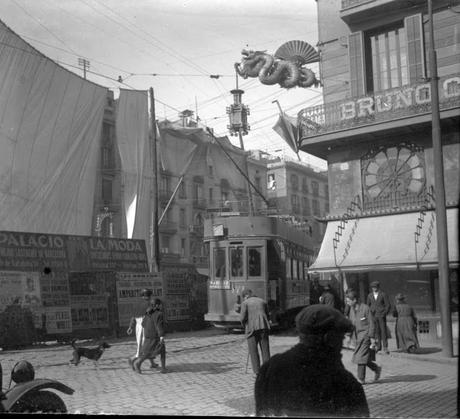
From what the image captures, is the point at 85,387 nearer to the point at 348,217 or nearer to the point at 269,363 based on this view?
the point at 348,217

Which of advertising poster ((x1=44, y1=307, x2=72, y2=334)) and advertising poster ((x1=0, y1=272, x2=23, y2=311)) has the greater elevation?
advertising poster ((x1=0, y1=272, x2=23, y2=311))

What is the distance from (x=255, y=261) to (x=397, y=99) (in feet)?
24.8

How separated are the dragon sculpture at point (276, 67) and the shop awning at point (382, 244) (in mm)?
1524

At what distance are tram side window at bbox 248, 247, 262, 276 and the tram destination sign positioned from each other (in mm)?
3486

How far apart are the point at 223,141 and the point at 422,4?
2.79 metres

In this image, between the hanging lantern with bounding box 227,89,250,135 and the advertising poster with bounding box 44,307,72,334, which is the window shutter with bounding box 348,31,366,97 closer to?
the hanging lantern with bounding box 227,89,250,135

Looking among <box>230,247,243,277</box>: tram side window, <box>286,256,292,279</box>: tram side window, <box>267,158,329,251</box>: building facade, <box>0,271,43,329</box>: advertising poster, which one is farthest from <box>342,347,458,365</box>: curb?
<box>0,271,43,329</box>: advertising poster

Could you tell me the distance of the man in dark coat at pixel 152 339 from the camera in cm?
823

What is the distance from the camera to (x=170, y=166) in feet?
30.2

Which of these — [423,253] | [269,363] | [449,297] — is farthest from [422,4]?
Answer: [269,363]

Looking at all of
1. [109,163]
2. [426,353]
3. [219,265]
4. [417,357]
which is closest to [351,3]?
[426,353]

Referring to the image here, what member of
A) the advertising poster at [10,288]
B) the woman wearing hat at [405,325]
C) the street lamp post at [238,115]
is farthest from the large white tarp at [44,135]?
the woman wearing hat at [405,325]

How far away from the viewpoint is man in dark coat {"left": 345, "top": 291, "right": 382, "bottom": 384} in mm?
6828

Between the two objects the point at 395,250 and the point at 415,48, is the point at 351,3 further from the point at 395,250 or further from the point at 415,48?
the point at 395,250
